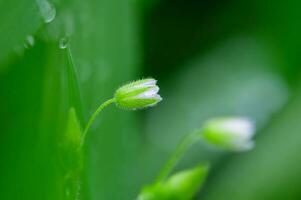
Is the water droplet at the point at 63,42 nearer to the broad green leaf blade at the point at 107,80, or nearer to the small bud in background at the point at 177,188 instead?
the broad green leaf blade at the point at 107,80

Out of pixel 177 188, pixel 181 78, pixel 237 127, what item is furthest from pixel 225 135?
pixel 181 78

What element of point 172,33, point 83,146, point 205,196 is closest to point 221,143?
point 83,146

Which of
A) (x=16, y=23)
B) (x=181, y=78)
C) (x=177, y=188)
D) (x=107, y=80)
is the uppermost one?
(x=181, y=78)

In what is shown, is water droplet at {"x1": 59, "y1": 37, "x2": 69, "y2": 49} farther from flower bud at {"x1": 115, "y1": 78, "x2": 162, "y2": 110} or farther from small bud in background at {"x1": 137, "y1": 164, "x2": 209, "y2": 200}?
small bud in background at {"x1": 137, "y1": 164, "x2": 209, "y2": 200}

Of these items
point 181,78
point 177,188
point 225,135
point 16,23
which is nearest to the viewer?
point 16,23

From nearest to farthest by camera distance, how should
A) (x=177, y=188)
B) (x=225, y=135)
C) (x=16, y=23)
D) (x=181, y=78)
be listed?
(x=16, y=23), (x=177, y=188), (x=225, y=135), (x=181, y=78)

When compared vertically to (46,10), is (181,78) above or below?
above

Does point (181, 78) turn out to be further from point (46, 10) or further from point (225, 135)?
point (46, 10)

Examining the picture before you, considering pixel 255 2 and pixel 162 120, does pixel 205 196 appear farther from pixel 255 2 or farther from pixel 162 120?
pixel 255 2

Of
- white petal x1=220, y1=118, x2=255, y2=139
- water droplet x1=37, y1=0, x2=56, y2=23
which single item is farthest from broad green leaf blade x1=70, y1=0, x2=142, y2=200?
white petal x1=220, y1=118, x2=255, y2=139
